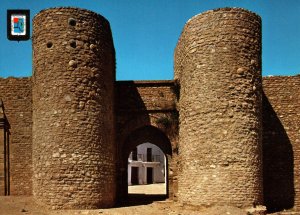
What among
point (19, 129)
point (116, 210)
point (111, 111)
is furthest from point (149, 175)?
point (116, 210)

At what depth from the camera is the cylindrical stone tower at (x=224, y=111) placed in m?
12.6

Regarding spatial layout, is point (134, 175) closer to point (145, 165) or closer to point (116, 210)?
point (145, 165)

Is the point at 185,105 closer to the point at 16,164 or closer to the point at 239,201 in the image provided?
the point at 239,201

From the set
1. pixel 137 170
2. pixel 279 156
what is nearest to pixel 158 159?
pixel 137 170

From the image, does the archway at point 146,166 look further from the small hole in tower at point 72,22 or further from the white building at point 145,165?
the small hole in tower at point 72,22

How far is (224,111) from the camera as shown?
42.2 feet

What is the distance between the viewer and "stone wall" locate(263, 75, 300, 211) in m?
15.2

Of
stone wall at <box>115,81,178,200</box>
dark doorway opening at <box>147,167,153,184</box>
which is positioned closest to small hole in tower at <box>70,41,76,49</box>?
stone wall at <box>115,81,178,200</box>

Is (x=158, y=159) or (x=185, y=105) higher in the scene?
(x=185, y=105)

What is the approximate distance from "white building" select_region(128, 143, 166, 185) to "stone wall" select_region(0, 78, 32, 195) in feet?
72.8

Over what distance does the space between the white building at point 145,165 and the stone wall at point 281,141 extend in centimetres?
2204

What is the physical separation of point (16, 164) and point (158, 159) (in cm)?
2614

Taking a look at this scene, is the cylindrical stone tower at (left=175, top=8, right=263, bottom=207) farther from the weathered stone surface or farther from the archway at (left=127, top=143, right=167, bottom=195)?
the archway at (left=127, top=143, right=167, bottom=195)

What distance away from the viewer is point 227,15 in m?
13.1
